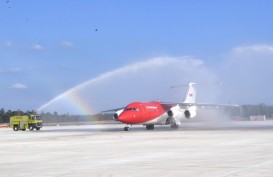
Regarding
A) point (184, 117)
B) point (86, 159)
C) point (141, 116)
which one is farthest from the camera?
point (184, 117)

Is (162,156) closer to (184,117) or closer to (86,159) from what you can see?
(86,159)

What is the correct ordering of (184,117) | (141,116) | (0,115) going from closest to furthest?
(141,116) → (184,117) → (0,115)

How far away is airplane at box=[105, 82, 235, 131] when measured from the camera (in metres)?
51.9

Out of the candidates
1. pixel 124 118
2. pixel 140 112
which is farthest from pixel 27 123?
pixel 140 112

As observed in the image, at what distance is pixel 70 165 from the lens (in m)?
16.3

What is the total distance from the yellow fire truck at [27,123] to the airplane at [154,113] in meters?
14.0

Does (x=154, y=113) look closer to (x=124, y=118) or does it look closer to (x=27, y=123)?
(x=124, y=118)

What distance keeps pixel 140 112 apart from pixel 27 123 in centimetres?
2019

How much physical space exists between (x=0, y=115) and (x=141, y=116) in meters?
109

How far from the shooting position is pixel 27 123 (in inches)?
2571

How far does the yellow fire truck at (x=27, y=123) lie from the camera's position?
64562 mm

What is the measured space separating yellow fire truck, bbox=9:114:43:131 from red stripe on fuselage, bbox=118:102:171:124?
17.2 meters

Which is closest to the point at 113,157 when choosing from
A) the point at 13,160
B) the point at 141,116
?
the point at 13,160

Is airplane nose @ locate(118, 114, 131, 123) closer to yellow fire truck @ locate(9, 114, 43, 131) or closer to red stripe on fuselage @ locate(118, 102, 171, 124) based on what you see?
red stripe on fuselage @ locate(118, 102, 171, 124)
